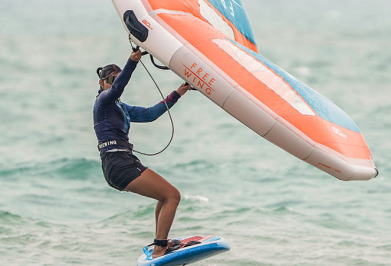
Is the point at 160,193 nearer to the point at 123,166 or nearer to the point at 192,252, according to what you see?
the point at 123,166

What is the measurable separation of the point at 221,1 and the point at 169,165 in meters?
7.89

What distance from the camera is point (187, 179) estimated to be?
15.8m

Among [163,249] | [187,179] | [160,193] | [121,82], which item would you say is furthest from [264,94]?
[187,179]

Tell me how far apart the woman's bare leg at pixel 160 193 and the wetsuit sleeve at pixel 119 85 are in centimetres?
69

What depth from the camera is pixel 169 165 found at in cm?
1673

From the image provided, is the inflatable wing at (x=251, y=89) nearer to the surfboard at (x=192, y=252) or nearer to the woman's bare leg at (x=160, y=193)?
the woman's bare leg at (x=160, y=193)

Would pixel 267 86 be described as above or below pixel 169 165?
above

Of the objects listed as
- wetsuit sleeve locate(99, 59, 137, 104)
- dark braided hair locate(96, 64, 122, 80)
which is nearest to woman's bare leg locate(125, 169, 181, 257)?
wetsuit sleeve locate(99, 59, 137, 104)

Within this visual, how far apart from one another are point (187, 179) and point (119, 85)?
8.37 m

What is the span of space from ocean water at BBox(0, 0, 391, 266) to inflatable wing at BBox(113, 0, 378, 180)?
2.92 m

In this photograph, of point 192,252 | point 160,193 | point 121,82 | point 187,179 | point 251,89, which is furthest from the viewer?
point 187,179

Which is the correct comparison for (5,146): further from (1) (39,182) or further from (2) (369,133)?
(2) (369,133)

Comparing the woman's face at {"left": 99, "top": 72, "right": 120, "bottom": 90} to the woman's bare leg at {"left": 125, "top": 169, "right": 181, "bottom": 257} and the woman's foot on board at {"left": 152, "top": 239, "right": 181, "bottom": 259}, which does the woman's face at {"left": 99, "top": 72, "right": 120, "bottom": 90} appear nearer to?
the woman's bare leg at {"left": 125, "top": 169, "right": 181, "bottom": 257}

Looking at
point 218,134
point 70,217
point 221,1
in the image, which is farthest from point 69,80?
point 221,1
